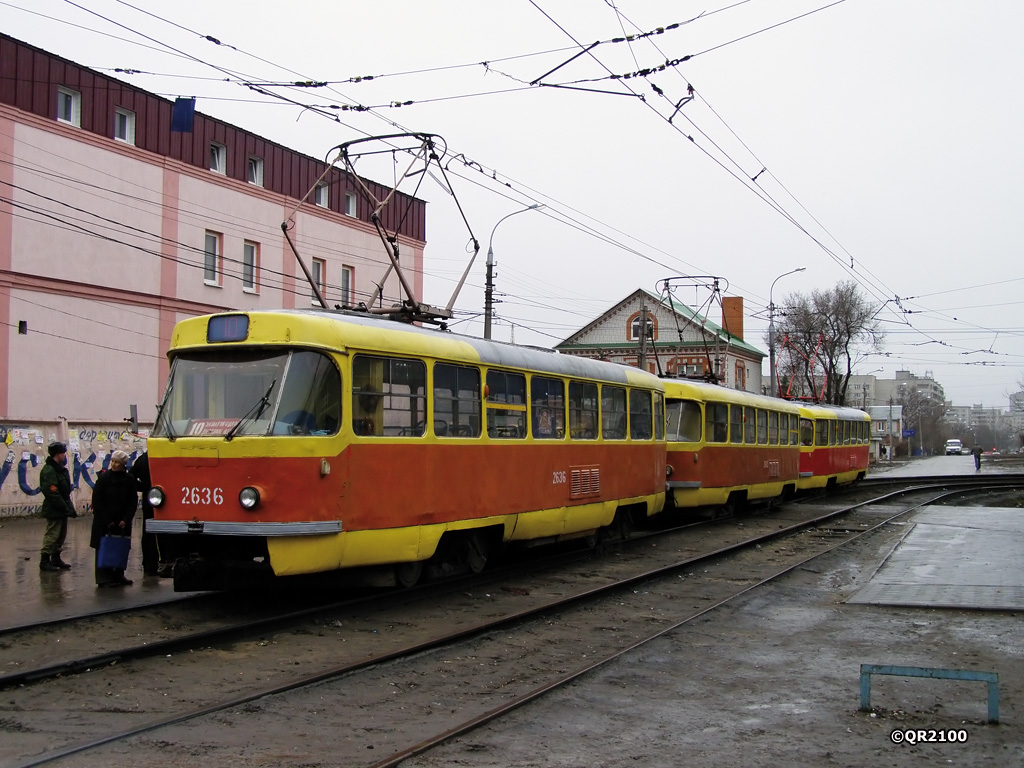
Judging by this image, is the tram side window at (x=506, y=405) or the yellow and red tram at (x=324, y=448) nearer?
the yellow and red tram at (x=324, y=448)

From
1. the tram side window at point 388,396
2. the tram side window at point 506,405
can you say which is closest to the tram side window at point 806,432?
the tram side window at point 506,405

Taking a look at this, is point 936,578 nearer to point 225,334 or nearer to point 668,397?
point 668,397

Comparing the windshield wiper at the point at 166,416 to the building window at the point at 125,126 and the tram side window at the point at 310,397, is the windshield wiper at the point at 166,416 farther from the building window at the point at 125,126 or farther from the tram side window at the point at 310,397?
the building window at the point at 125,126

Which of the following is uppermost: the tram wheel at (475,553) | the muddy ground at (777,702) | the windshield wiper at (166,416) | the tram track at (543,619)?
the windshield wiper at (166,416)

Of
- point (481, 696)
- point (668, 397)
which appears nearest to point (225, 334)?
point (481, 696)

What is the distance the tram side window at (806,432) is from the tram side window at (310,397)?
843 inches

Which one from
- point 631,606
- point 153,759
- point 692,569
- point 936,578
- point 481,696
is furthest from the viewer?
point 692,569

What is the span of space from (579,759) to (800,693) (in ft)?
7.74

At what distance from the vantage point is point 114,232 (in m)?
24.6

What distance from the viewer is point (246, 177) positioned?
2902 centimetres

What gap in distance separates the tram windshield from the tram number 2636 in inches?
19.0

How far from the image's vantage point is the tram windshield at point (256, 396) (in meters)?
9.18

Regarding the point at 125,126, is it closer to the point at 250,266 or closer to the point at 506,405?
the point at 250,266

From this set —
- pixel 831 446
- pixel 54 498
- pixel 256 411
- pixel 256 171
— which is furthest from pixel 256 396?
pixel 831 446
